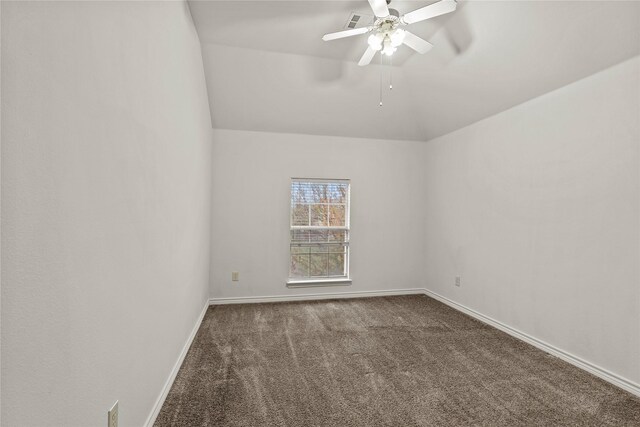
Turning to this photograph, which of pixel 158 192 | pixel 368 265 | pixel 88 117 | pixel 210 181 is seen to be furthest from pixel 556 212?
pixel 210 181

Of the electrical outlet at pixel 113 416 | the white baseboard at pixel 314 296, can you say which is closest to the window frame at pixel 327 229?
the white baseboard at pixel 314 296

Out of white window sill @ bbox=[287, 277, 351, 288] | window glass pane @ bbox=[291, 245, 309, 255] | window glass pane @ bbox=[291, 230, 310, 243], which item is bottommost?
white window sill @ bbox=[287, 277, 351, 288]

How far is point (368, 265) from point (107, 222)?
3.66 meters

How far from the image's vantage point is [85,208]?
40.1 inches

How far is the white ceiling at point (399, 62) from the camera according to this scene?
86.7 inches

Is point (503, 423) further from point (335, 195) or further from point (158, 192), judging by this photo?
point (335, 195)

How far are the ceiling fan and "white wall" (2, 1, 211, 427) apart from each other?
4.26 ft

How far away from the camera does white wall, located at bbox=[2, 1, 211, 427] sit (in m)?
0.74

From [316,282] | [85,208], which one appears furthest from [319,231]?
[85,208]

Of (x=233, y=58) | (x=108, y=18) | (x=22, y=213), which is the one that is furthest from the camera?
(x=233, y=58)

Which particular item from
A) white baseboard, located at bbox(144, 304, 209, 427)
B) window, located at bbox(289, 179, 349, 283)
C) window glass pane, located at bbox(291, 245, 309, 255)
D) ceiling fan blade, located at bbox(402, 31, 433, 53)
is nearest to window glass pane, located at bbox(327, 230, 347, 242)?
window, located at bbox(289, 179, 349, 283)

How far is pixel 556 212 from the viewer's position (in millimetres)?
2652

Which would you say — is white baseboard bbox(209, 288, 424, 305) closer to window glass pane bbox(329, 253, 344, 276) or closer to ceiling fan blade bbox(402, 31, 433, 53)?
window glass pane bbox(329, 253, 344, 276)

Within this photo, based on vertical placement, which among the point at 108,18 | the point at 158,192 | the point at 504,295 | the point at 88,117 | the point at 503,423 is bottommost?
the point at 503,423
